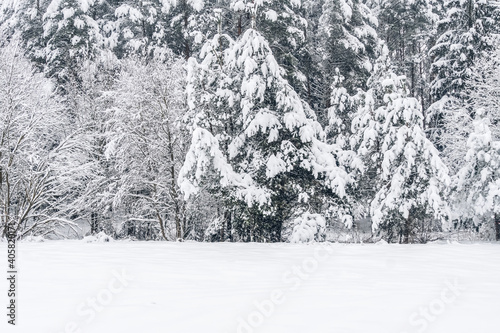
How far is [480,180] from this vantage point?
1638 cm

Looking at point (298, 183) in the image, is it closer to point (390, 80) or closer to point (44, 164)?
point (390, 80)

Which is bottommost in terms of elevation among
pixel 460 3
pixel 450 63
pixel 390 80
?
pixel 390 80

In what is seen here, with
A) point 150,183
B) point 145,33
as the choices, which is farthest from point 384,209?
point 145,33

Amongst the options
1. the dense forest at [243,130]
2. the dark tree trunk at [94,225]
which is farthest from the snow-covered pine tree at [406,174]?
the dark tree trunk at [94,225]

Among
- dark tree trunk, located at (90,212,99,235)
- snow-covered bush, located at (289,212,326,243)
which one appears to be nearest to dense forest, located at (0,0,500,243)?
snow-covered bush, located at (289,212,326,243)

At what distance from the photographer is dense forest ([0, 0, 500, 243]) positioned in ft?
43.0

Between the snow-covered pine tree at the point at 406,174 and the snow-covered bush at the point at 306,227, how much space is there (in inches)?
113

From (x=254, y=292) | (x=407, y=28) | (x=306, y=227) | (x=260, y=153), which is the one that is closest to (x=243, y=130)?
(x=260, y=153)

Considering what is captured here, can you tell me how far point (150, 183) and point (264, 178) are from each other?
18.0 feet

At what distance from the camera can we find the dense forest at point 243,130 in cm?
1309

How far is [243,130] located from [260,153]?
96 cm

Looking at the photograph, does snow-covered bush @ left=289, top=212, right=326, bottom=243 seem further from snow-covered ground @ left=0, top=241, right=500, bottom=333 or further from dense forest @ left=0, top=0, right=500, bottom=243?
snow-covered ground @ left=0, top=241, right=500, bottom=333

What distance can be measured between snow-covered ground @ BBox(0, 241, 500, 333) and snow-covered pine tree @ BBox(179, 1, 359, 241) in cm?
497

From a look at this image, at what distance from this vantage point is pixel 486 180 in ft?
53.0
